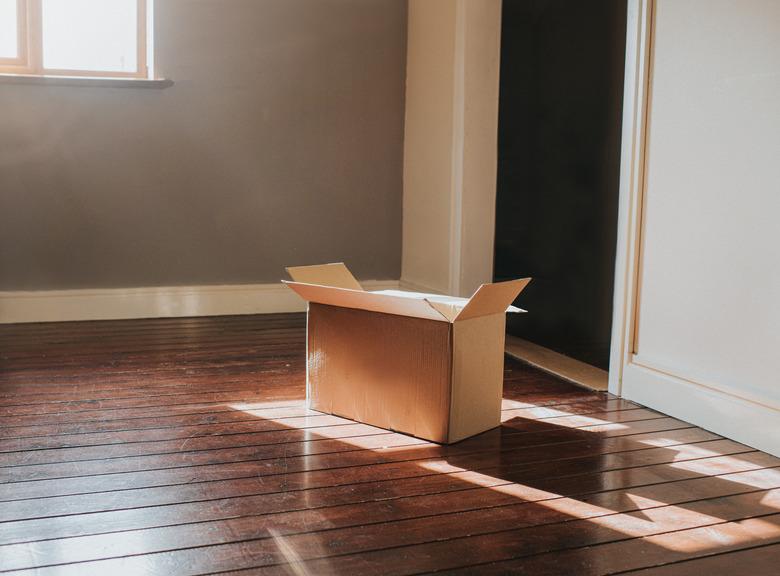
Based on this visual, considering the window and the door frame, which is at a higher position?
the window

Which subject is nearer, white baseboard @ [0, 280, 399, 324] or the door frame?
the door frame

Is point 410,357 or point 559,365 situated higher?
point 410,357

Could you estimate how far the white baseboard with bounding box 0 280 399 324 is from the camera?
3.37m

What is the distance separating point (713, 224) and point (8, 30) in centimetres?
289

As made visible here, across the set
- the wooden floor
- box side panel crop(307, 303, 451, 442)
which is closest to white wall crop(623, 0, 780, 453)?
the wooden floor

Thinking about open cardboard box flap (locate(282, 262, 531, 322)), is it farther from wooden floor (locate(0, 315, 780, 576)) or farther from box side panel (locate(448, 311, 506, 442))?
wooden floor (locate(0, 315, 780, 576))

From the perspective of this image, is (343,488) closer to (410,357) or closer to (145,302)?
(410,357)

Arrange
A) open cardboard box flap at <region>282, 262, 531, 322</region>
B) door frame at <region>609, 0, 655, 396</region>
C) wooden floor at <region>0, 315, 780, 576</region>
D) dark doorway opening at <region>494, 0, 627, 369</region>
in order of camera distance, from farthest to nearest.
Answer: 1. dark doorway opening at <region>494, 0, 627, 369</region>
2. door frame at <region>609, 0, 655, 396</region>
3. open cardboard box flap at <region>282, 262, 531, 322</region>
4. wooden floor at <region>0, 315, 780, 576</region>

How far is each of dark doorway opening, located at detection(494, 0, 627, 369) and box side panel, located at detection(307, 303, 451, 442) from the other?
106cm

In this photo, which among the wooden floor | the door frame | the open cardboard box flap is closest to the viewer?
the wooden floor

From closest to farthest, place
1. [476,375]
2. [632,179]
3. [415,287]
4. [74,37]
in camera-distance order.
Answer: [476,375] → [632,179] → [74,37] → [415,287]

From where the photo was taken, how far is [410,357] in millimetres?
1899

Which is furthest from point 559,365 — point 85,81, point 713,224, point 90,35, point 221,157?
point 90,35

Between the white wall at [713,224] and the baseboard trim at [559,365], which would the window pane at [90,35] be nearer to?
the baseboard trim at [559,365]
